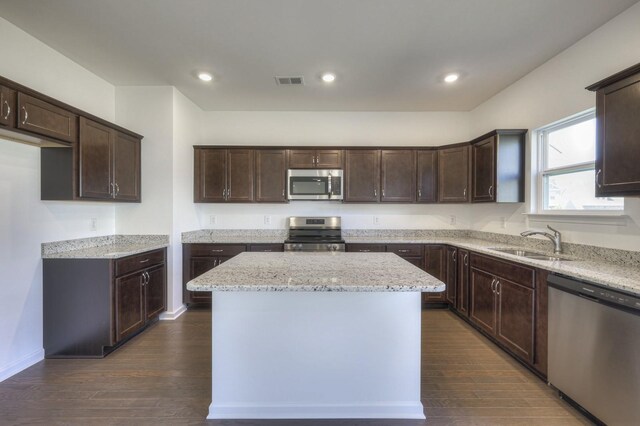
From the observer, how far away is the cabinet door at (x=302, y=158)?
3959 mm

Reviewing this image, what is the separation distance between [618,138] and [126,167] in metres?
4.39

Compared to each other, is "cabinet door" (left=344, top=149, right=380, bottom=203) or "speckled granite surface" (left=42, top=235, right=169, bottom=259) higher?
"cabinet door" (left=344, top=149, right=380, bottom=203)

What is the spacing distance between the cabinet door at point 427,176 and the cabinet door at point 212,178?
9.31 ft

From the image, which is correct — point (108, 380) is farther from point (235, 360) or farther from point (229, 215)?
point (229, 215)

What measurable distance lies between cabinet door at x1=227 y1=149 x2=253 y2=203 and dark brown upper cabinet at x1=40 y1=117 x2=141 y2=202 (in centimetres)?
112

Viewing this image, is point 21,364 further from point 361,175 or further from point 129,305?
point 361,175

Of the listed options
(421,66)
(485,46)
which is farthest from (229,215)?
(485,46)

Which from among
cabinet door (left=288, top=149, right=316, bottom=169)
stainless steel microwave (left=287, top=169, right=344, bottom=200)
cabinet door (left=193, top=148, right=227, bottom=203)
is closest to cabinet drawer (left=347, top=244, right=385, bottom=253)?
stainless steel microwave (left=287, top=169, right=344, bottom=200)

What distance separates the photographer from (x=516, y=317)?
2.40m

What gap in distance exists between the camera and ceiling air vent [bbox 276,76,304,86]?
3176mm

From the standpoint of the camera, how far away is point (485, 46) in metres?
2.53

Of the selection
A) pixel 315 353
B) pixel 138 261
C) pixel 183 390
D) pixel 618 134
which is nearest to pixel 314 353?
pixel 315 353

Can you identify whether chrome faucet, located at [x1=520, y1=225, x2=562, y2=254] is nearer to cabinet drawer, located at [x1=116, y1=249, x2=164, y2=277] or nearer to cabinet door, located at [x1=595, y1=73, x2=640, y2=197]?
cabinet door, located at [x1=595, y1=73, x2=640, y2=197]

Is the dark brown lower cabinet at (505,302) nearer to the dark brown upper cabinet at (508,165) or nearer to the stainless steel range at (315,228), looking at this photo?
the dark brown upper cabinet at (508,165)
